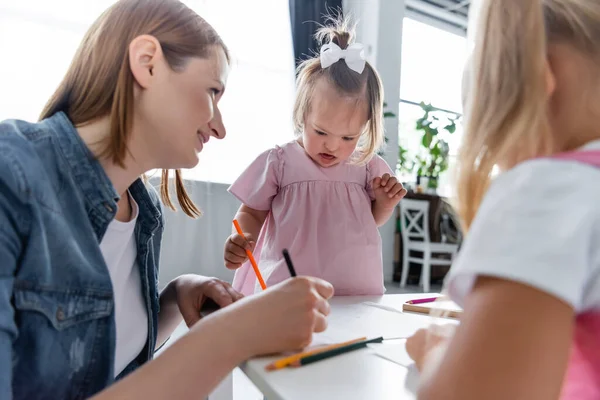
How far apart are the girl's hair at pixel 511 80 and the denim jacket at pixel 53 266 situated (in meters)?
0.44

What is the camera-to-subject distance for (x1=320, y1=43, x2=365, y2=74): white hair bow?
1125 millimetres

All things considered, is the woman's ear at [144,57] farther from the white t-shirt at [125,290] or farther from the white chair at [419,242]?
the white chair at [419,242]

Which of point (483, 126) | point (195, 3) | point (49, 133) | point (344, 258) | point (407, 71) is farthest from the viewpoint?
point (407, 71)

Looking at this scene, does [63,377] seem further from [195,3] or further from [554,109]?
[195,3]

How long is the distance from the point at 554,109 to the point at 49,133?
0.57 m

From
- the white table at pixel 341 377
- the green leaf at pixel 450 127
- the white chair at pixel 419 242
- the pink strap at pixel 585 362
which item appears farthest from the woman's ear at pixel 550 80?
the green leaf at pixel 450 127

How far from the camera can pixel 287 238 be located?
42.1 inches

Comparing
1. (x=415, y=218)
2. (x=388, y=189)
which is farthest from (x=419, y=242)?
(x=388, y=189)

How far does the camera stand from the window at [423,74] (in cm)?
436

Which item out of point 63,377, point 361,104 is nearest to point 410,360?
point 63,377

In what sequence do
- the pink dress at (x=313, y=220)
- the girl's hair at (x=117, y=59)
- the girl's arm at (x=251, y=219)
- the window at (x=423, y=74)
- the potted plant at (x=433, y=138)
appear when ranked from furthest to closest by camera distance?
the window at (x=423, y=74)
the potted plant at (x=433, y=138)
the girl's arm at (x=251, y=219)
the pink dress at (x=313, y=220)
the girl's hair at (x=117, y=59)

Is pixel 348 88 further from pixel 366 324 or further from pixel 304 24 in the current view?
pixel 304 24

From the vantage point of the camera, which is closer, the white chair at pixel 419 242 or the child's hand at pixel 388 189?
the child's hand at pixel 388 189

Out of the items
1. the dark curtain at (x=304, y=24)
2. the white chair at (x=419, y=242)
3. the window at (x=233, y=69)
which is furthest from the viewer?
the white chair at (x=419, y=242)
